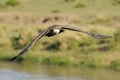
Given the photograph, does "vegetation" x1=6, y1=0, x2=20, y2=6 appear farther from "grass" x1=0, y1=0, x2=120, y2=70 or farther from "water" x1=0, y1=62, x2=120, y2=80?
"water" x1=0, y1=62, x2=120, y2=80

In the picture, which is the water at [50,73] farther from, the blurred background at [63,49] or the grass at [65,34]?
the grass at [65,34]

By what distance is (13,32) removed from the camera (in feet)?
90.7

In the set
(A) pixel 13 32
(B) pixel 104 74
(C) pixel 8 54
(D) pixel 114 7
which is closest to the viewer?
(B) pixel 104 74

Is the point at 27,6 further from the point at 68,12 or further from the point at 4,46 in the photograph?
the point at 4,46

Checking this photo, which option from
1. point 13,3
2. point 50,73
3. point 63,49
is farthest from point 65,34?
point 13,3

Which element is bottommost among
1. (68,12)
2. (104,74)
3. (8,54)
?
(104,74)

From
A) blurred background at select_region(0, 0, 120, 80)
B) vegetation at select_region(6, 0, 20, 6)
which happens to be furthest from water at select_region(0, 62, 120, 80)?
vegetation at select_region(6, 0, 20, 6)

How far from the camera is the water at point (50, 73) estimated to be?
70.5 feet

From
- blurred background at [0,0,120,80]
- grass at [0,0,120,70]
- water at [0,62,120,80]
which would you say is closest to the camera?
water at [0,62,120,80]

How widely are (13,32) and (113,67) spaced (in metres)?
6.53

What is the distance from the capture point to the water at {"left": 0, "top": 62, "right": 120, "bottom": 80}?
21.5 m

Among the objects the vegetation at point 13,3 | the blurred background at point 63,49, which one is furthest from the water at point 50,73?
the vegetation at point 13,3

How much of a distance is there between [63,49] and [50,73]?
8.45 feet

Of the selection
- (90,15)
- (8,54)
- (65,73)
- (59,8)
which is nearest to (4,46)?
(8,54)
